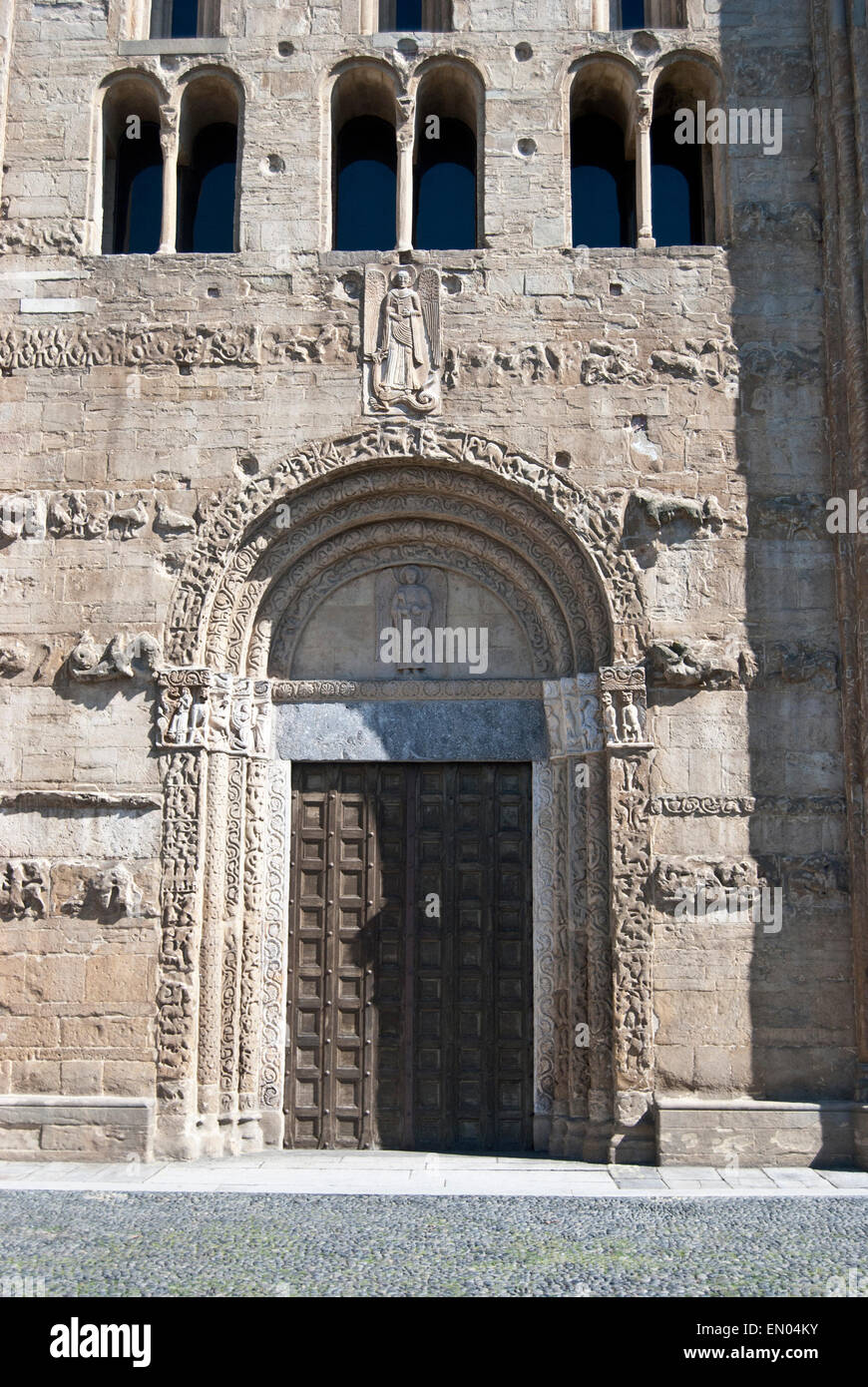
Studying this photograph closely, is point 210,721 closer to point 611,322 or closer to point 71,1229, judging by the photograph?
point 71,1229

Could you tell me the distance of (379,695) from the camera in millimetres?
10484

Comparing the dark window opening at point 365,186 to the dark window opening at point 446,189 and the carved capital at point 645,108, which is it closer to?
the dark window opening at point 446,189

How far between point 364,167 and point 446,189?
2.66ft

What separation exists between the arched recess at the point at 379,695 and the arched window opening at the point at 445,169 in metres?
2.37

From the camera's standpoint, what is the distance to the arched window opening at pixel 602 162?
11.3 meters

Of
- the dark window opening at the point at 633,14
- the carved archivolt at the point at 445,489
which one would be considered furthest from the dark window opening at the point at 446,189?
the carved archivolt at the point at 445,489

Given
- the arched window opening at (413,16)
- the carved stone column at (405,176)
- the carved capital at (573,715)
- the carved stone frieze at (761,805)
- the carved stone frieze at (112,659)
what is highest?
the arched window opening at (413,16)

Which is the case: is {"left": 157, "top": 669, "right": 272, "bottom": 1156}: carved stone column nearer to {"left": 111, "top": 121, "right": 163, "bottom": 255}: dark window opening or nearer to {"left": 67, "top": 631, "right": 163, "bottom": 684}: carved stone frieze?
{"left": 67, "top": 631, "right": 163, "bottom": 684}: carved stone frieze

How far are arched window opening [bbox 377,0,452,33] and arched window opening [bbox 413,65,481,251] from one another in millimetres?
639

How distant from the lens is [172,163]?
10992mm

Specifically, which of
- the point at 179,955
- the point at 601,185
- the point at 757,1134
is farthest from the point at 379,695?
the point at 601,185

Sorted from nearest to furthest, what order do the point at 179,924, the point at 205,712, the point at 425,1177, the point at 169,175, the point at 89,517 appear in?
the point at 425,1177, the point at 179,924, the point at 205,712, the point at 89,517, the point at 169,175

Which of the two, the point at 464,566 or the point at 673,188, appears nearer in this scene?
the point at 464,566

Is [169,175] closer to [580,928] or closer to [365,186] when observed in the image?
[365,186]
